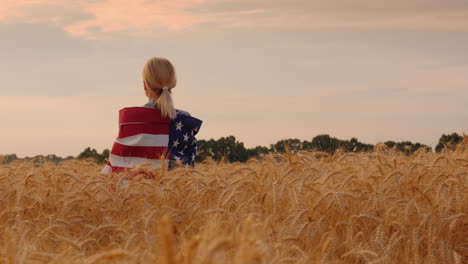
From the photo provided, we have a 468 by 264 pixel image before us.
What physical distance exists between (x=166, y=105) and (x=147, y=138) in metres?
0.38

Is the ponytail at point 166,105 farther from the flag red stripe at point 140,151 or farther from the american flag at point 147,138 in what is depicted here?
the flag red stripe at point 140,151

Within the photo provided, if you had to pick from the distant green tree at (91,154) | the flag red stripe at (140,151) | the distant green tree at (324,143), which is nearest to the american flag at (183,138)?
the flag red stripe at (140,151)

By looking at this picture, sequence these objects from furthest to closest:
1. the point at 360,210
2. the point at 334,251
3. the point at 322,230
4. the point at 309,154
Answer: the point at 309,154, the point at 360,210, the point at 322,230, the point at 334,251

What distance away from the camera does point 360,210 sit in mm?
3859

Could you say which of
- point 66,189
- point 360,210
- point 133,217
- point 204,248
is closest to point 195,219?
point 133,217

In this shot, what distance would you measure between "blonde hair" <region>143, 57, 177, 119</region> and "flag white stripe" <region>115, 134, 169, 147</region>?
0.77 feet

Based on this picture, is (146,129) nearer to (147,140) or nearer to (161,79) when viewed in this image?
(147,140)

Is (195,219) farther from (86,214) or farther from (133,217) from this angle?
(86,214)

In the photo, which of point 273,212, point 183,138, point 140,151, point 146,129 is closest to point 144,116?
point 146,129

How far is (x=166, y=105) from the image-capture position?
5.48m

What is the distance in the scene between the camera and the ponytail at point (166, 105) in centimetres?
548

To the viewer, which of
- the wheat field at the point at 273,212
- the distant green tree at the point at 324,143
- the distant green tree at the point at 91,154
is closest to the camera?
the wheat field at the point at 273,212

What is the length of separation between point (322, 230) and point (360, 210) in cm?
40

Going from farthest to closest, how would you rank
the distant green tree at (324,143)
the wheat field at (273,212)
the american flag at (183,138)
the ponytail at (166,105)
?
the distant green tree at (324,143) → the american flag at (183,138) → the ponytail at (166,105) → the wheat field at (273,212)
